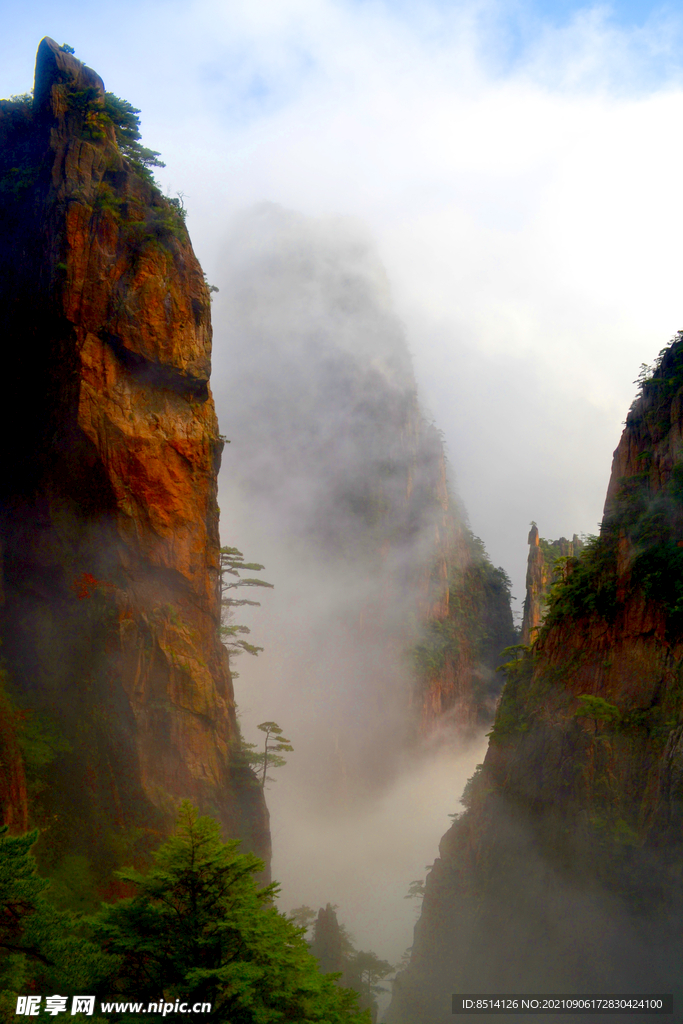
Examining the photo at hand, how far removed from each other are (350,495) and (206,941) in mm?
57280

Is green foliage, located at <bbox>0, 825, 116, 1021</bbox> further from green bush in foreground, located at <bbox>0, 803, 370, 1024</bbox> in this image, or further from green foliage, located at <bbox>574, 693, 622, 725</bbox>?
green foliage, located at <bbox>574, 693, 622, 725</bbox>

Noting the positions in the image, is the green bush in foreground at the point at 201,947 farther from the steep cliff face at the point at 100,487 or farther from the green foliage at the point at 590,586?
the green foliage at the point at 590,586

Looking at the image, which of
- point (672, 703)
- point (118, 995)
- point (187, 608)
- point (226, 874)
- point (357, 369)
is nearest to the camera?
point (118, 995)

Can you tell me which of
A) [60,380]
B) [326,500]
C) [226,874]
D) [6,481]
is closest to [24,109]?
[60,380]

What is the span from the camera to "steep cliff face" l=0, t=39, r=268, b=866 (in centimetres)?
1759

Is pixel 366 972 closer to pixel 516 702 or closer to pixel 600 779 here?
pixel 516 702

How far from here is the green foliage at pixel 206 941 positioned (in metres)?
9.48

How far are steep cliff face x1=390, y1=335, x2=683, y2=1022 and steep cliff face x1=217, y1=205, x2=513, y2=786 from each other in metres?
32.9

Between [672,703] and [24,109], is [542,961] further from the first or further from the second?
[24,109]

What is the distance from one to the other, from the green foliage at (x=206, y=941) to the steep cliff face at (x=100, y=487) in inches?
271

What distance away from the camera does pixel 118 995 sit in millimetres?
9570

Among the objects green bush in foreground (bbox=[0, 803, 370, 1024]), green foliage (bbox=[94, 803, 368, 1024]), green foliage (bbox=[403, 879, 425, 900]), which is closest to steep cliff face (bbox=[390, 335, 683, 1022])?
green bush in foreground (bbox=[0, 803, 370, 1024])

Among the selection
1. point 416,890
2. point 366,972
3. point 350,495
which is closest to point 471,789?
point 416,890

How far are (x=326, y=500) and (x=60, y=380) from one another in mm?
47192
